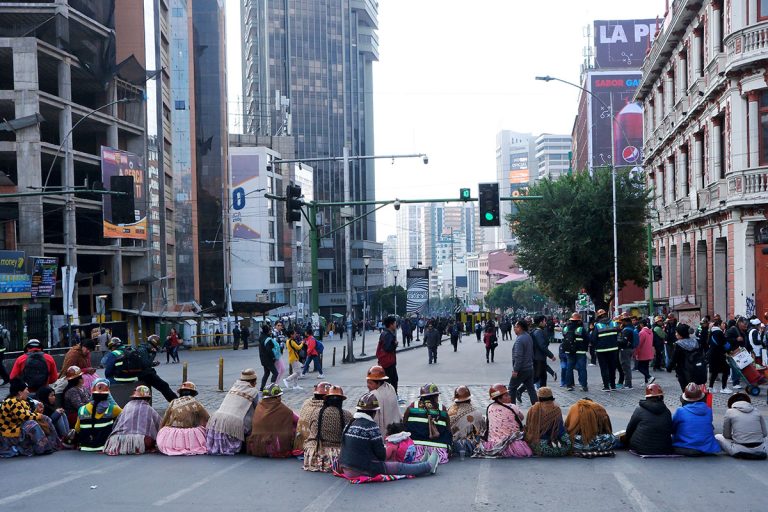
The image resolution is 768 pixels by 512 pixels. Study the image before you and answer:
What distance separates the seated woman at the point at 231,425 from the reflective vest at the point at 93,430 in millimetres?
1641

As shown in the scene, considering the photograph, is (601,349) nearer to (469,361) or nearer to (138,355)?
(138,355)

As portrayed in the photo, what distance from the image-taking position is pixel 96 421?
40.1 feet

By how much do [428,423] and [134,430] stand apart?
435 centimetres

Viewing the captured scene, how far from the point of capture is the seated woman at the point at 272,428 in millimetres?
11438

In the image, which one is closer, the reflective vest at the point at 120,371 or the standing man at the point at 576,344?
the reflective vest at the point at 120,371

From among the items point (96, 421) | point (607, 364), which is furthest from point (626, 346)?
point (96, 421)

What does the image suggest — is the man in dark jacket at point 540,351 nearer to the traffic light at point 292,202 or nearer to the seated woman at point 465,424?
the seated woman at point 465,424

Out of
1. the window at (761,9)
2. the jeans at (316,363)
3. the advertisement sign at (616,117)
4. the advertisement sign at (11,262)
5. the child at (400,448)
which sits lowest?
the jeans at (316,363)

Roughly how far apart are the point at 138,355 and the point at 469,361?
19265mm

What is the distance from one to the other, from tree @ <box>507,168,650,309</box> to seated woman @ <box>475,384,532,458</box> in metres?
29.2

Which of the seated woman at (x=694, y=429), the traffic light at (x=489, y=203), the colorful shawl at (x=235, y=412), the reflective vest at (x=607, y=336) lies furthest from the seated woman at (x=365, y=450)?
the traffic light at (x=489, y=203)

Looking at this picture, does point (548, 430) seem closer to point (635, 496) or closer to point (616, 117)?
point (635, 496)

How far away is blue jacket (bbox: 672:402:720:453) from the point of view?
10938 mm

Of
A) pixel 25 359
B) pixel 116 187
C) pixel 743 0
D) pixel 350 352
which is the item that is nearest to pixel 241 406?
pixel 25 359
